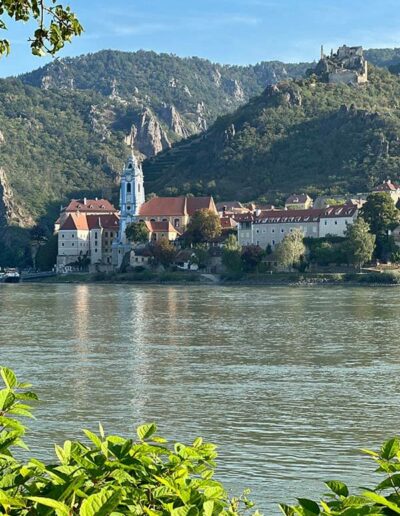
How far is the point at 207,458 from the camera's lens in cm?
545

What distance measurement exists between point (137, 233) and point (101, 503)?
8704 cm

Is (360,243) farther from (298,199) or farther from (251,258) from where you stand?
(298,199)

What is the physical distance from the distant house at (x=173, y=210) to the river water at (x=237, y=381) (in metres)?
51.0

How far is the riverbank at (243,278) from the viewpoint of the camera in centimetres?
7206

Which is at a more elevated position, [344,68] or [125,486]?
[344,68]

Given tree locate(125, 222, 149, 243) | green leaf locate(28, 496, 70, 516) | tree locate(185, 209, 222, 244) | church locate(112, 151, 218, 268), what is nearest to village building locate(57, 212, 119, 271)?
church locate(112, 151, 218, 268)

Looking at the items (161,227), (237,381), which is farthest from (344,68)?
(237,381)

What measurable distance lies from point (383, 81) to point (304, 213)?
6650 cm

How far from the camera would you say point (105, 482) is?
4660 millimetres

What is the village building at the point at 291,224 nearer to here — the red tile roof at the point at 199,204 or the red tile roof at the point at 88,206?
the red tile roof at the point at 199,204

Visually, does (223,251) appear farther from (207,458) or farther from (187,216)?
(207,458)

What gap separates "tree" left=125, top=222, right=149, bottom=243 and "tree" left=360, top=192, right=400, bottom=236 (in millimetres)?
21010

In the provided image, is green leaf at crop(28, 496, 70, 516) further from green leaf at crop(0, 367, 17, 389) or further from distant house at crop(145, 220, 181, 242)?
distant house at crop(145, 220, 181, 242)

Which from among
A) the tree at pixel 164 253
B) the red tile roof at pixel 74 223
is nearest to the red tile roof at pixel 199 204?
the tree at pixel 164 253
